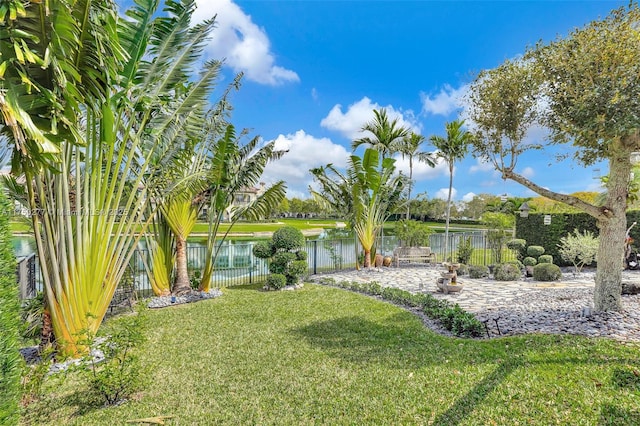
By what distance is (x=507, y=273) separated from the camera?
1027 centimetres

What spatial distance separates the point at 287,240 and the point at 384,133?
7.02 m

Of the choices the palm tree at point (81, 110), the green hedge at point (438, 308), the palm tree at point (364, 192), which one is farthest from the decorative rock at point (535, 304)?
the palm tree at point (81, 110)

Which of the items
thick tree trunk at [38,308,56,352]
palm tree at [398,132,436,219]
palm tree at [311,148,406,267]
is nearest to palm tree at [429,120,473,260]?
palm tree at [398,132,436,219]

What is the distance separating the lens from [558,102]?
4.96 meters

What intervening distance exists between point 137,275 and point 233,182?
3561 mm

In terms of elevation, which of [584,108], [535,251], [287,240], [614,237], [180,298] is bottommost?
[180,298]

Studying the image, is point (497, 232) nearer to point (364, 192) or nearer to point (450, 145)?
point (450, 145)

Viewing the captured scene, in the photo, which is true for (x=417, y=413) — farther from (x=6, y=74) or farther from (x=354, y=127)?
(x=354, y=127)

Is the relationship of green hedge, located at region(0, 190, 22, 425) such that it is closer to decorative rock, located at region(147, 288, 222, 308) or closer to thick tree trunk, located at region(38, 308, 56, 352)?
thick tree trunk, located at region(38, 308, 56, 352)

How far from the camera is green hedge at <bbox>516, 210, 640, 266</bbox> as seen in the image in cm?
1252

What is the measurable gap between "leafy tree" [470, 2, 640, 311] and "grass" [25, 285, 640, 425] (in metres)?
2.21

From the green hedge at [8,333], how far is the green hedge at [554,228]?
1619 centimetres

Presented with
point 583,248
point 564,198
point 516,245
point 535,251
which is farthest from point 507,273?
point 564,198

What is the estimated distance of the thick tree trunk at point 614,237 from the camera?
518 centimetres
